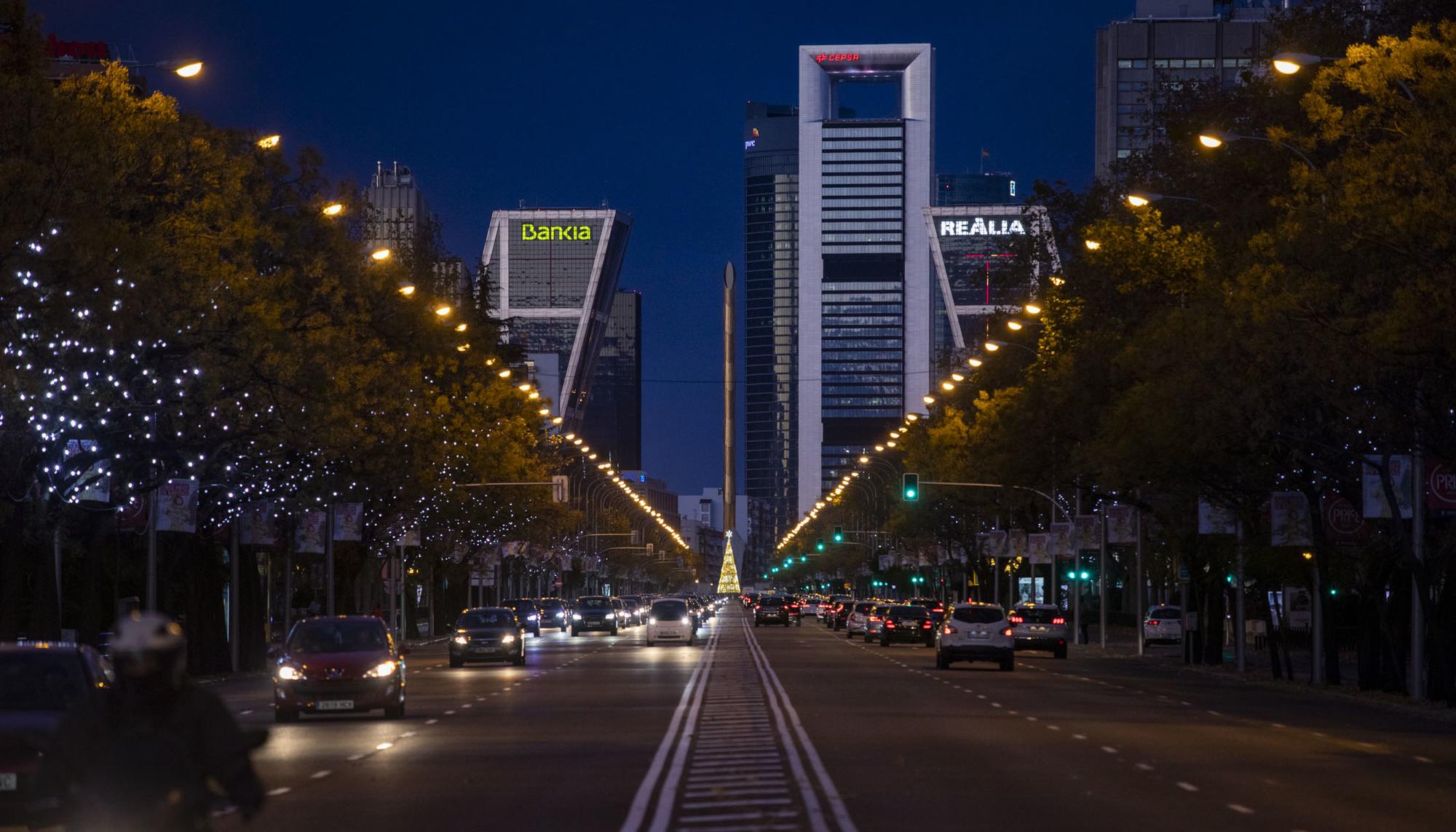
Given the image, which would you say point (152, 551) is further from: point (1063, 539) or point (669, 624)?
point (1063, 539)

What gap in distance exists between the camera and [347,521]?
191ft

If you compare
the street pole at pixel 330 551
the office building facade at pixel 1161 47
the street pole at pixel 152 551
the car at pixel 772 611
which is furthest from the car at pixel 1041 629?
the office building facade at pixel 1161 47

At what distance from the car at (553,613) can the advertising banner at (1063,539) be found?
3494 centimetres

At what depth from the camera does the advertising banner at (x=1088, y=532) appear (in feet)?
230

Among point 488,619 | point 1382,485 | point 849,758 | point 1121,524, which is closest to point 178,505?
point 488,619

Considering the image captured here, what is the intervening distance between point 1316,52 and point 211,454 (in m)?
24.0

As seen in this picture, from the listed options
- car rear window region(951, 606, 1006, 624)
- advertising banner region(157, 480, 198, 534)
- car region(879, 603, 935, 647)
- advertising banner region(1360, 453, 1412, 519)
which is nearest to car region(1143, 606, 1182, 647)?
car region(879, 603, 935, 647)

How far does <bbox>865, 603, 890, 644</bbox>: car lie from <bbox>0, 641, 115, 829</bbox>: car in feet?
200

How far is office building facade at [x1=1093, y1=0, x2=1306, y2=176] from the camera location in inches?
6855

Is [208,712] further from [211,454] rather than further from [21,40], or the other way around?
[211,454]

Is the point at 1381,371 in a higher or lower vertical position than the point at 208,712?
higher

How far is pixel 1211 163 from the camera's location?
44.7 metres

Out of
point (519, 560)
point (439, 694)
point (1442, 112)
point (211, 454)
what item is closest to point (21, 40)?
point (211, 454)

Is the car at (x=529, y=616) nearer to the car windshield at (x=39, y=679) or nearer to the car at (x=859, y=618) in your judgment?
the car at (x=859, y=618)
